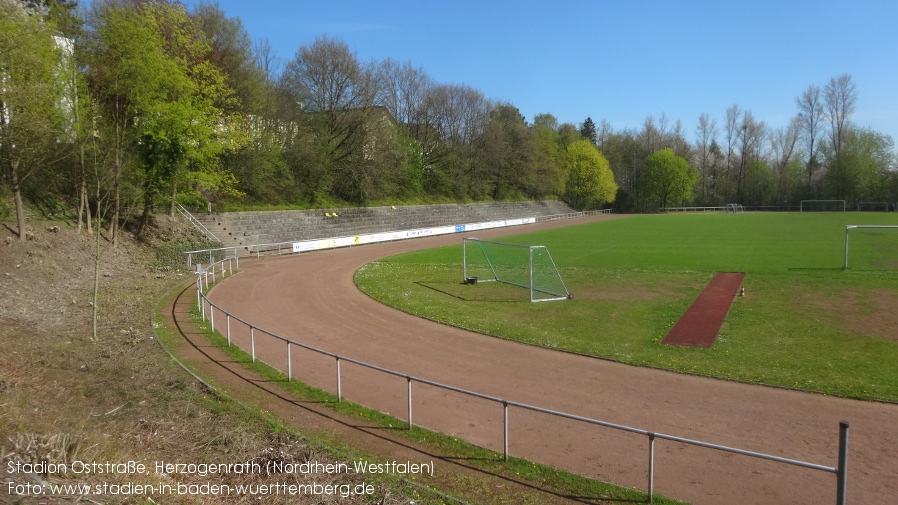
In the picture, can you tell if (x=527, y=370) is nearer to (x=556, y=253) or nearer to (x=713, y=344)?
(x=713, y=344)

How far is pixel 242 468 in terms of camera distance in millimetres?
7484

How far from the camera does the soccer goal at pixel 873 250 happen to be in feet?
92.7

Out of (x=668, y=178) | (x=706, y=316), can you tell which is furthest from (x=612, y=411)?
(x=668, y=178)

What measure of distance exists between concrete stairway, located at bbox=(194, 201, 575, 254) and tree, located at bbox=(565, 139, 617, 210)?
29736 millimetres

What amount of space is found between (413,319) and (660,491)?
12.5 metres

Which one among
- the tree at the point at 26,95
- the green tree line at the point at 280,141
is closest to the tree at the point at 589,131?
the green tree line at the point at 280,141

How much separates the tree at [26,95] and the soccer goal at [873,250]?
1456 inches

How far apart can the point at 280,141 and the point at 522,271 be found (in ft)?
122

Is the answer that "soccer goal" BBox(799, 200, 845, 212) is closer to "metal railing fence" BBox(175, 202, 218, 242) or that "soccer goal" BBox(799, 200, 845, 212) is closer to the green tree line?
the green tree line

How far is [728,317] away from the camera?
1916 centimetres

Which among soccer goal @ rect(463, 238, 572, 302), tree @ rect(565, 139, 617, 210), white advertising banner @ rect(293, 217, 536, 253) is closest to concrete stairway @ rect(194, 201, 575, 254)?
white advertising banner @ rect(293, 217, 536, 253)

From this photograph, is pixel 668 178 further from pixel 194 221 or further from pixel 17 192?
pixel 17 192

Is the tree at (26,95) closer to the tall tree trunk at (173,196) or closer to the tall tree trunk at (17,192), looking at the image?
the tall tree trunk at (17,192)

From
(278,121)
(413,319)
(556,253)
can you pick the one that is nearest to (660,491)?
(413,319)
